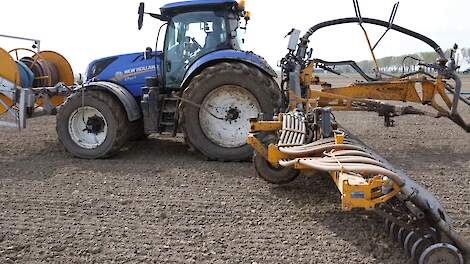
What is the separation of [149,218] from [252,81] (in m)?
2.56

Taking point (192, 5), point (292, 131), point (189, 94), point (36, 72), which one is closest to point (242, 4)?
point (192, 5)

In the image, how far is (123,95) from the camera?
6.48m

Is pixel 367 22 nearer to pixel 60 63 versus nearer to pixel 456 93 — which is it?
pixel 456 93

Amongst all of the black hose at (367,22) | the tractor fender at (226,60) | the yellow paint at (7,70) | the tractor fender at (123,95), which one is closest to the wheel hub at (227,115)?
the tractor fender at (226,60)

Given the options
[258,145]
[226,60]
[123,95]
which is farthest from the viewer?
[123,95]

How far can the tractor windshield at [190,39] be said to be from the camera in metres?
6.54

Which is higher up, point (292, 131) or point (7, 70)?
point (7, 70)

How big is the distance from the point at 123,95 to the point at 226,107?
136cm

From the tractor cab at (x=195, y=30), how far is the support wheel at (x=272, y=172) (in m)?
2.13

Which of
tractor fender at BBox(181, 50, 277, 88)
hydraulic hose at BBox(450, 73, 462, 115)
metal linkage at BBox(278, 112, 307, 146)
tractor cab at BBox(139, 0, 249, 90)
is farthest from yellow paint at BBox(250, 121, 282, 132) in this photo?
hydraulic hose at BBox(450, 73, 462, 115)

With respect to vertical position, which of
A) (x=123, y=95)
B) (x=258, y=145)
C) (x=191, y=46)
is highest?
(x=191, y=46)

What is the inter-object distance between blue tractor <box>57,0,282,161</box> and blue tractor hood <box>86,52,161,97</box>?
1 cm

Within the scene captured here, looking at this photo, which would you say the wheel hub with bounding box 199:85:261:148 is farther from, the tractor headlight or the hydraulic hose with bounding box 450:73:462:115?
the hydraulic hose with bounding box 450:73:462:115

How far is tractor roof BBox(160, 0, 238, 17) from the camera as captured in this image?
6.46 m
